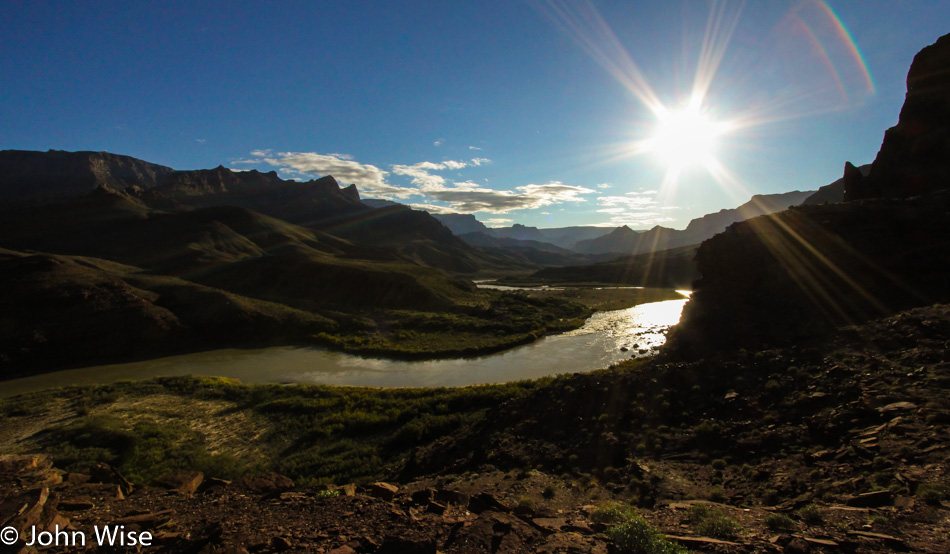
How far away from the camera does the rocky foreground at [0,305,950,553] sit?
672cm

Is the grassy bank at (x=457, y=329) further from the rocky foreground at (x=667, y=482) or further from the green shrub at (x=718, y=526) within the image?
the green shrub at (x=718, y=526)

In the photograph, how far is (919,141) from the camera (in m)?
32.0

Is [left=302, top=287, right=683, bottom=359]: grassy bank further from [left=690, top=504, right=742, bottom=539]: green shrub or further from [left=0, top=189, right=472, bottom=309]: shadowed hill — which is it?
[left=690, top=504, right=742, bottom=539]: green shrub

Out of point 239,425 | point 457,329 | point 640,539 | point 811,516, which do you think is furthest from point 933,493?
point 457,329

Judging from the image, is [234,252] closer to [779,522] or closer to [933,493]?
[779,522]

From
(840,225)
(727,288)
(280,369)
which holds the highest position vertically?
(840,225)

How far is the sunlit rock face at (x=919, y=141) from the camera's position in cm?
3029

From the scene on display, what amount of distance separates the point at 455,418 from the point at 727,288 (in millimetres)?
22264

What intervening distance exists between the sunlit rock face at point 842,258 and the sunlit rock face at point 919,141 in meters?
0.09

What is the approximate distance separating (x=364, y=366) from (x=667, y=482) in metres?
30.6

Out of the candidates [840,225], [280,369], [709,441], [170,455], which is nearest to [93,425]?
[170,455]

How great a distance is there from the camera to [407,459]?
54.0 ft

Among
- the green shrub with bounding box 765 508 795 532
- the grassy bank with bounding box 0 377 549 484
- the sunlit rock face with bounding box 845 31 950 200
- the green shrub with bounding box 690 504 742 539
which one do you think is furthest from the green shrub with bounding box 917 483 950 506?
the sunlit rock face with bounding box 845 31 950 200

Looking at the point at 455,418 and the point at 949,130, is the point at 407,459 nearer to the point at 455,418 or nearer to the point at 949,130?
the point at 455,418
